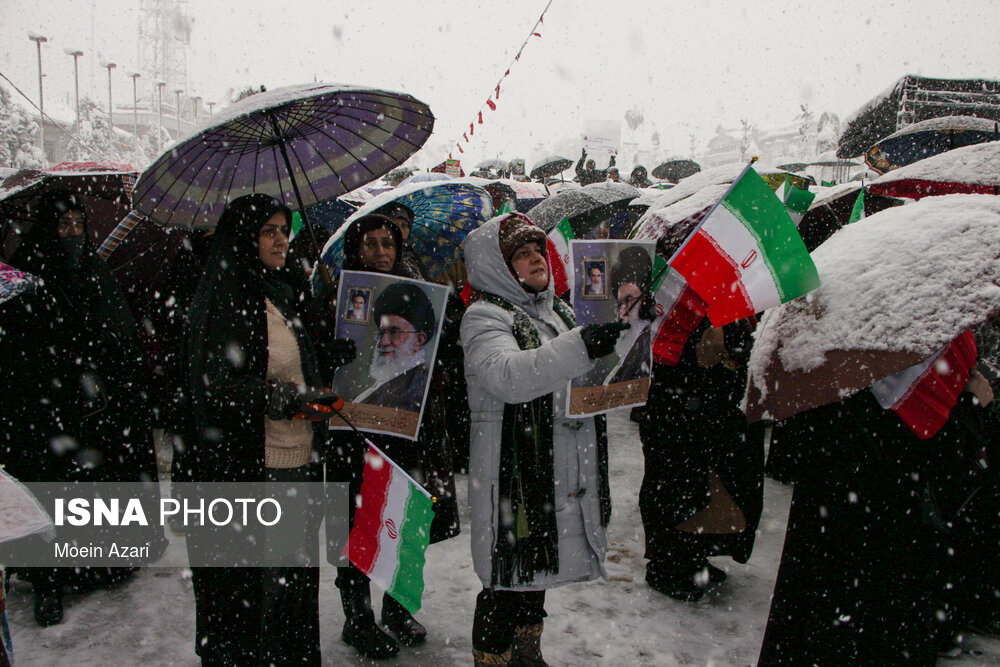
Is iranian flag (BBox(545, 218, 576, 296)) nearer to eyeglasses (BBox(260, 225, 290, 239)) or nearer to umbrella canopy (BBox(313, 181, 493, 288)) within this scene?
umbrella canopy (BBox(313, 181, 493, 288))

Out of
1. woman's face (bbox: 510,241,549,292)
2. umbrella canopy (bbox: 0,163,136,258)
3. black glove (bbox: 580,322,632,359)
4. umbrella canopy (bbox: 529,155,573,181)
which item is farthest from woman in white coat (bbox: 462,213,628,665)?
umbrella canopy (bbox: 529,155,573,181)

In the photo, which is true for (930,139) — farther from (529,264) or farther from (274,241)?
(274,241)

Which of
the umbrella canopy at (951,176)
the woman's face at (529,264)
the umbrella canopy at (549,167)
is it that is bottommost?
the woman's face at (529,264)

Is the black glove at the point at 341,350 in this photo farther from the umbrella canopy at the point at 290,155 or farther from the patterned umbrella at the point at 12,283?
the patterned umbrella at the point at 12,283

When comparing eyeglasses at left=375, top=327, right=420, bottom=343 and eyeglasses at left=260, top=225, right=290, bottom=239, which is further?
eyeglasses at left=375, top=327, right=420, bottom=343

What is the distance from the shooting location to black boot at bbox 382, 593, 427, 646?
3229 mm

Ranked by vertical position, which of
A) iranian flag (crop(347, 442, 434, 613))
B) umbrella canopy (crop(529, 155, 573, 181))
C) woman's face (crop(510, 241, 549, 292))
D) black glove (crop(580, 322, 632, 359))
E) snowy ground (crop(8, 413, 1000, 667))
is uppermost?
umbrella canopy (crop(529, 155, 573, 181))

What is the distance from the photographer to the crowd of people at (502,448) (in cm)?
221

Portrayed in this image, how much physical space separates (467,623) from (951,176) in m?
3.30

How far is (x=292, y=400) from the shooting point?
2.42 meters

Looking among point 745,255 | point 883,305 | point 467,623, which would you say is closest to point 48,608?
point 467,623

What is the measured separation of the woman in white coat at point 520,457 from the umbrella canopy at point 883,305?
0.80m

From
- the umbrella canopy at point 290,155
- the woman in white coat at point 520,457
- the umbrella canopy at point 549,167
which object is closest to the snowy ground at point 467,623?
the woman in white coat at point 520,457

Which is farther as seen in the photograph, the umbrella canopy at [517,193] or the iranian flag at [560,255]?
the umbrella canopy at [517,193]
